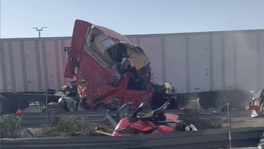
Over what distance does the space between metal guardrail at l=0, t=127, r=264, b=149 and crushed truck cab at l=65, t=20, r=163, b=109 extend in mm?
3087

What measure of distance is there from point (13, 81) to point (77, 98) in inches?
145

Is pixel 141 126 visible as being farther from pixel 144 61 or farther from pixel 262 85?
pixel 262 85

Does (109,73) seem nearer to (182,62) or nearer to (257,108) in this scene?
(182,62)

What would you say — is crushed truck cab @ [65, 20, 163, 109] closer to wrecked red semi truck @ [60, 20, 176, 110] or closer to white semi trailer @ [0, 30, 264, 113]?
wrecked red semi truck @ [60, 20, 176, 110]

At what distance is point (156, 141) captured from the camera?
10.6ft

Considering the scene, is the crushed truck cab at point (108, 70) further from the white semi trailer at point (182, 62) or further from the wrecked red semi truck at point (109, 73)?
the white semi trailer at point (182, 62)

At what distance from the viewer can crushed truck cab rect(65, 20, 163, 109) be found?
631 cm

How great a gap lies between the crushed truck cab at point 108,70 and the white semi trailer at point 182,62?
2003mm

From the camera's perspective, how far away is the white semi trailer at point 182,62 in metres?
8.62

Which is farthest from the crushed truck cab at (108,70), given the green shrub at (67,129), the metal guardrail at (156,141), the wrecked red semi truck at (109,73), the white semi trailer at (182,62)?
the metal guardrail at (156,141)

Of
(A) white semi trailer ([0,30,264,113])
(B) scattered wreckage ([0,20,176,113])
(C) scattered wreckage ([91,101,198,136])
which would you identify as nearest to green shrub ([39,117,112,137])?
(C) scattered wreckage ([91,101,198,136])

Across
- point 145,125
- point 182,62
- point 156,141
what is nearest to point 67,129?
point 145,125

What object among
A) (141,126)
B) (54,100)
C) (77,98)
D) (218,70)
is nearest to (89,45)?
(77,98)

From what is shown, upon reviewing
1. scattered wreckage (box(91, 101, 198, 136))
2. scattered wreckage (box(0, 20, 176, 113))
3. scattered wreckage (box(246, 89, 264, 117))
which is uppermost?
scattered wreckage (box(0, 20, 176, 113))
